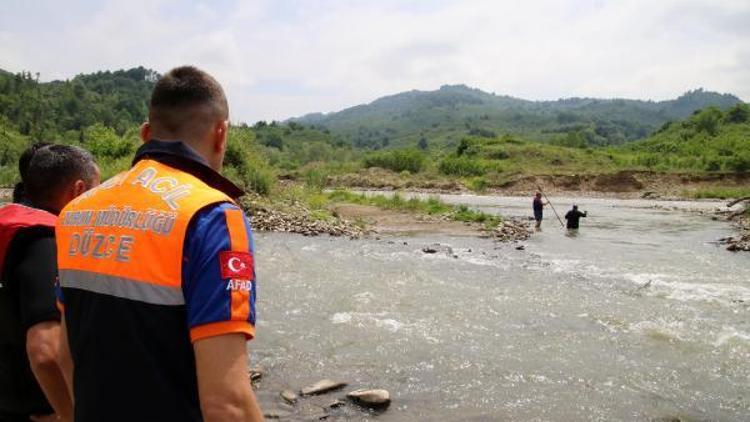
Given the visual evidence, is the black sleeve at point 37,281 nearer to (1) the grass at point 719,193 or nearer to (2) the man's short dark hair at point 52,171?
(2) the man's short dark hair at point 52,171

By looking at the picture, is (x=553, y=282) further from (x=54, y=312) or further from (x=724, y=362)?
(x=54, y=312)

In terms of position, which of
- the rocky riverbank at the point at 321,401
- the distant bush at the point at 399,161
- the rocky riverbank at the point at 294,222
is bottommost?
the rocky riverbank at the point at 321,401

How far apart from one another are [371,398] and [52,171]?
16.9 feet

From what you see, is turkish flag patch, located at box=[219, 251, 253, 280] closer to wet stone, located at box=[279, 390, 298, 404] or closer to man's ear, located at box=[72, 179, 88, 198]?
man's ear, located at box=[72, 179, 88, 198]

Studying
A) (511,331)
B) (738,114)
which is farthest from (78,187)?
(738,114)

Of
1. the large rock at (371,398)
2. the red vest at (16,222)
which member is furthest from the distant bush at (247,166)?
the red vest at (16,222)

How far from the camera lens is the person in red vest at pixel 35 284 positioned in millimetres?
2715

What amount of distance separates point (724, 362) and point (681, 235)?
59.1ft

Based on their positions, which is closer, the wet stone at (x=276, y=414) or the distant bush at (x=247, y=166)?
the wet stone at (x=276, y=414)

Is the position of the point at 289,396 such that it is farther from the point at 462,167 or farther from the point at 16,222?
the point at 462,167

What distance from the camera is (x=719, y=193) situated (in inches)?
1932

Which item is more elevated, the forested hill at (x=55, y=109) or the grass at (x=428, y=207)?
the forested hill at (x=55, y=109)

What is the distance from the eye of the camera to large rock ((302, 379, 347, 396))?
759 cm

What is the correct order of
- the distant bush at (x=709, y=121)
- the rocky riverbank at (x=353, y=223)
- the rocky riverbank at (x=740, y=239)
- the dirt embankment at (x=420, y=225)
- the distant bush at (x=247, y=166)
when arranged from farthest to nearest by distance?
1. the distant bush at (x=709, y=121)
2. the distant bush at (x=247, y=166)
3. the dirt embankment at (x=420, y=225)
4. the rocky riverbank at (x=353, y=223)
5. the rocky riverbank at (x=740, y=239)
